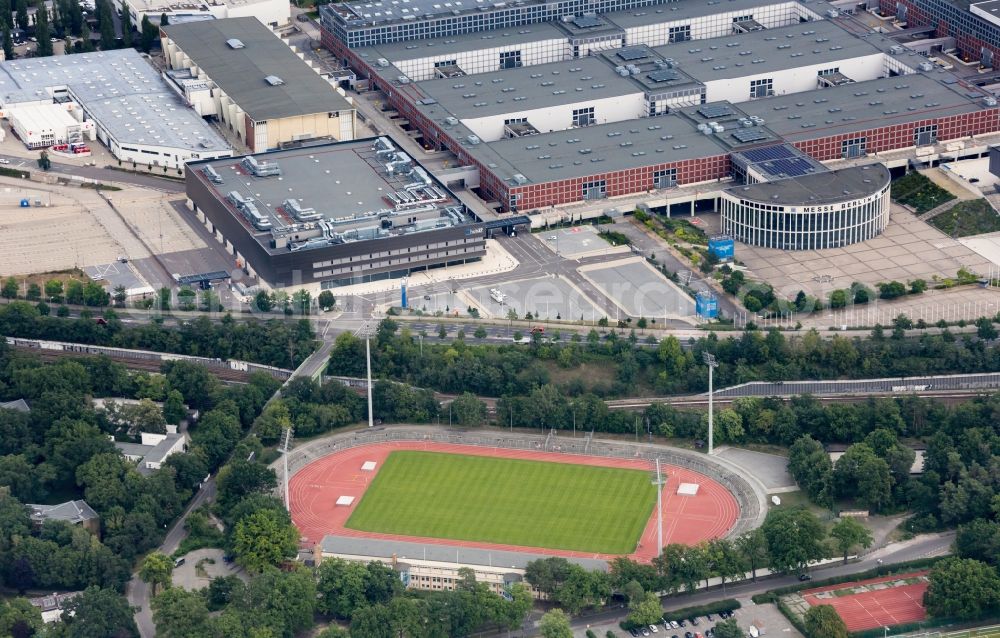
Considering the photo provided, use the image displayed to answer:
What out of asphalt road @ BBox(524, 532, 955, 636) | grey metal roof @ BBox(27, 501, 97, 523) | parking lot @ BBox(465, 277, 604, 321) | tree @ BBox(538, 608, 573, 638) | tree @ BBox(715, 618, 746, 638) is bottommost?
asphalt road @ BBox(524, 532, 955, 636)

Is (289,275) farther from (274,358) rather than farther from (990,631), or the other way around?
(990,631)

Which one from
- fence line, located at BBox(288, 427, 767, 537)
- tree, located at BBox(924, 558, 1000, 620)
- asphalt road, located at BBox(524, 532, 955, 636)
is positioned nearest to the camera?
tree, located at BBox(924, 558, 1000, 620)

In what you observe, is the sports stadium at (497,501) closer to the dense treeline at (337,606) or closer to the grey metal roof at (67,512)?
the dense treeline at (337,606)

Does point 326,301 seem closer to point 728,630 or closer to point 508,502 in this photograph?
point 508,502

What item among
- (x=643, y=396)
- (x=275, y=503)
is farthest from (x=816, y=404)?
(x=275, y=503)

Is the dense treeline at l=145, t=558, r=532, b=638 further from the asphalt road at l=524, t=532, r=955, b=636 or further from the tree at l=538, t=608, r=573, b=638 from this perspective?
the asphalt road at l=524, t=532, r=955, b=636

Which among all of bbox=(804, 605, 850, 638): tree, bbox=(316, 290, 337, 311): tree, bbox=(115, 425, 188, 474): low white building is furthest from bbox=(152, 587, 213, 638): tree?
bbox=(316, 290, 337, 311): tree

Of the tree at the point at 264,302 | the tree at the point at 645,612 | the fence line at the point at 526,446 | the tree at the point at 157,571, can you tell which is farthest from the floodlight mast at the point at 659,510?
the tree at the point at 264,302
